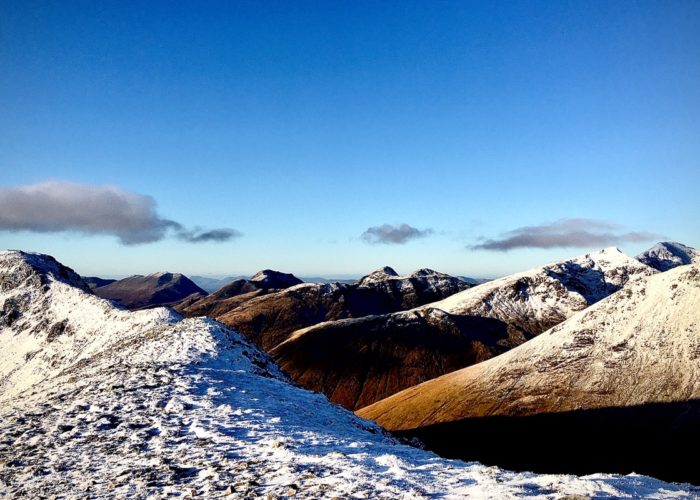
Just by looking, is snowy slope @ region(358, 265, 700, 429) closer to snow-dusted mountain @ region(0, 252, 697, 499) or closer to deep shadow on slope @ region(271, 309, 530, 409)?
deep shadow on slope @ region(271, 309, 530, 409)

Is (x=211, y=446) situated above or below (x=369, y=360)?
above

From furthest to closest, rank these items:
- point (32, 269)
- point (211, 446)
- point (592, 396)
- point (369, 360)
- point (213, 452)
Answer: point (369, 360)
point (32, 269)
point (592, 396)
point (211, 446)
point (213, 452)

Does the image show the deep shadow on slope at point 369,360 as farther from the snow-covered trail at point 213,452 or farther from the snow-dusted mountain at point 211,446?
the snow-covered trail at point 213,452

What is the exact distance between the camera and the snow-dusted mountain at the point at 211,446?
37.8 ft

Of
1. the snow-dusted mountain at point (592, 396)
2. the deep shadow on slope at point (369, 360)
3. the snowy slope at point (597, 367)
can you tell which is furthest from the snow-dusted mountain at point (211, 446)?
the deep shadow on slope at point (369, 360)

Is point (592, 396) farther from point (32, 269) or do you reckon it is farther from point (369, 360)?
point (32, 269)

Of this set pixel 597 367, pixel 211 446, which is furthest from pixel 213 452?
pixel 597 367

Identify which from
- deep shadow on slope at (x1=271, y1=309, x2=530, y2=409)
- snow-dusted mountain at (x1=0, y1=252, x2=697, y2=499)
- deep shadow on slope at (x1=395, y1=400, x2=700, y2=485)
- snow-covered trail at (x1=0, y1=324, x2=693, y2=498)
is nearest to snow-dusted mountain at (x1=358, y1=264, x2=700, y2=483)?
deep shadow on slope at (x1=395, y1=400, x2=700, y2=485)

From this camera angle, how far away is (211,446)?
15.3 meters

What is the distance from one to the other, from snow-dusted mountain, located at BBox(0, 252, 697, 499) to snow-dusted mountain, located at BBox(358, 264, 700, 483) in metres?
68.9

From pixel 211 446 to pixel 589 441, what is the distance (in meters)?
85.3

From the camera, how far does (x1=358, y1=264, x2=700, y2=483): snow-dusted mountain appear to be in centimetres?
7575

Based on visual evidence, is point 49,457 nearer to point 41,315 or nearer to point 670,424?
point 41,315

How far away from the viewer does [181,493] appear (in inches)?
457
